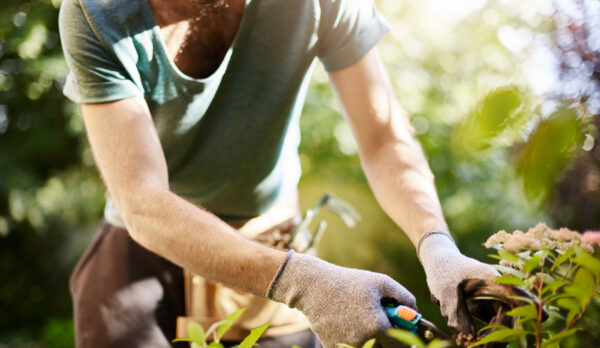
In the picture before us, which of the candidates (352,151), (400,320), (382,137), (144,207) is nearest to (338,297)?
(400,320)

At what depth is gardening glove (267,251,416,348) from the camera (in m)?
0.96

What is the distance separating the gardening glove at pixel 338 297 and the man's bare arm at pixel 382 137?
0.41m

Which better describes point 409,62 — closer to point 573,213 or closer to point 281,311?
point 573,213

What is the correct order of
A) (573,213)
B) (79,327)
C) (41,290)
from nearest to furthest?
1. (79,327)
2. (573,213)
3. (41,290)

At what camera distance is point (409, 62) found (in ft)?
13.6

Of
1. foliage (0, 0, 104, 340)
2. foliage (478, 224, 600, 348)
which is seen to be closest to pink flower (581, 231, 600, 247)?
foliage (478, 224, 600, 348)

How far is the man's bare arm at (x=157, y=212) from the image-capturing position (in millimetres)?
1085

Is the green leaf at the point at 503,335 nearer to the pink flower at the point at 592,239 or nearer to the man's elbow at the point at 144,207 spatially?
the pink flower at the point at 592,239

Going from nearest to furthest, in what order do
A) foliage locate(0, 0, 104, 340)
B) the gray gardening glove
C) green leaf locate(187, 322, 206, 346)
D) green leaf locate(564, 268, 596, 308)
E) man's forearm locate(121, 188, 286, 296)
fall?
green leaf locate(564, 268, 596, 308) < green leaf locate(187, 322, 206, 346) < the gray gardening glove < man's forearm locate(121, 188, 286, 296) < foliage locate(0, 0, 104, 340)

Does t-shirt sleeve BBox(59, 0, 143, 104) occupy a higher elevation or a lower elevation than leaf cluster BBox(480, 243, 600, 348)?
higher

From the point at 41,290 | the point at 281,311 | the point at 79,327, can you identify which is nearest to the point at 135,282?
the point at 79,327

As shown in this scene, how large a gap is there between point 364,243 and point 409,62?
1.34m

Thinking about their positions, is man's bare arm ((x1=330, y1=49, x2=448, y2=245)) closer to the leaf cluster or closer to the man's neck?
the man's neck

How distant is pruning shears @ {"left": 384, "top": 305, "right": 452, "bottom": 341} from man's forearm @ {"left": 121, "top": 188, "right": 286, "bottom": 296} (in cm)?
23
